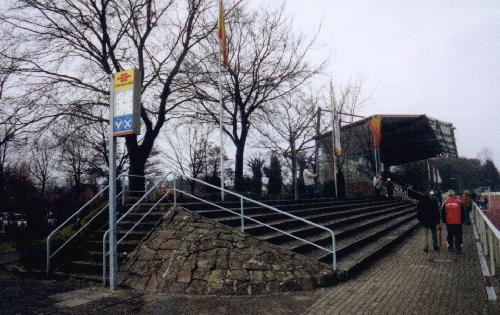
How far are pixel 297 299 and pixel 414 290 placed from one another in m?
2.24

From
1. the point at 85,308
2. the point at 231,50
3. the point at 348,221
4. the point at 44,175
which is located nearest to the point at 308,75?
the point at 231,50

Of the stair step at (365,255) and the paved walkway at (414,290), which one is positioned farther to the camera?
the stair step at (365,255)

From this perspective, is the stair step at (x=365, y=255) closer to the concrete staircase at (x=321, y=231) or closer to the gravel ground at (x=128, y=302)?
the concrete staircase at (x=321, y=231)

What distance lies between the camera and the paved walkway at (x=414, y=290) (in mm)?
5414

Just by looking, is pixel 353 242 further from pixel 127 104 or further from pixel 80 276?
pixel 127 104

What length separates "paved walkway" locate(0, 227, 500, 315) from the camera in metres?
5.41

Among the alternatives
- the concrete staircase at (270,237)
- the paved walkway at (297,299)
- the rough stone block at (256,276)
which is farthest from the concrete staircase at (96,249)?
the rough stone block at (256,276)

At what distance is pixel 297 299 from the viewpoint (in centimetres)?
605

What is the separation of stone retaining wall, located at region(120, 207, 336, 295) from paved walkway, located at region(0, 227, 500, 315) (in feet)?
0.92

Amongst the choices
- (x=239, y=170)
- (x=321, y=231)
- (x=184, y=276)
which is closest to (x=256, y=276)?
(x=184, y=276)

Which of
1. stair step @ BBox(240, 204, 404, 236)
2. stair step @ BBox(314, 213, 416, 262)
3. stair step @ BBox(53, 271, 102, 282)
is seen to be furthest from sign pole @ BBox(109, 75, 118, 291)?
stair step @ BBox(314, 213, 416, 262)

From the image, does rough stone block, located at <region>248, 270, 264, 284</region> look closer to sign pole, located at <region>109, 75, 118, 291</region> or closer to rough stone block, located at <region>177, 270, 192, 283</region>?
rough stone block, located at <region>177, 270, 192, 283</region>

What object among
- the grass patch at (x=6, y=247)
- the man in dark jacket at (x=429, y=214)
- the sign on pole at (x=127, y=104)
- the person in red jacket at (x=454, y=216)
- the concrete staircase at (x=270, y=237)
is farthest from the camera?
the grass patch at (x=6, y=247)

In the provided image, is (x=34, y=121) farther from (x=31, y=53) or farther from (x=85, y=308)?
(x=85, y=308)
